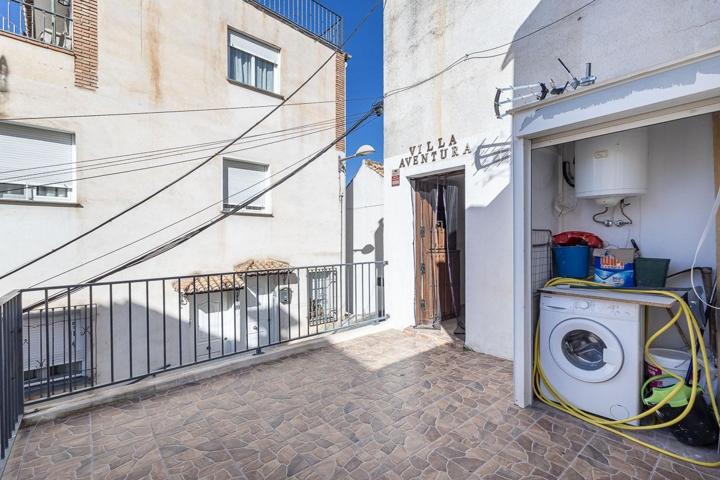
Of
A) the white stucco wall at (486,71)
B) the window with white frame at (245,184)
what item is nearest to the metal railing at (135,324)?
the white stucco wall at (486,71)

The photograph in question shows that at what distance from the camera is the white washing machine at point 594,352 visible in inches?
86.5

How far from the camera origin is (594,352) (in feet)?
8.02

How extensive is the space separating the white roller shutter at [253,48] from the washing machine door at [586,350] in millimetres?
7520

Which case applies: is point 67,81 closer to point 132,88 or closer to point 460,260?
point 132,88

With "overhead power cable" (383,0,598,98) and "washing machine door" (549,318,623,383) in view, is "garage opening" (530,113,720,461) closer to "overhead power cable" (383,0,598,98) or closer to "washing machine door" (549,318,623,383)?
"washing machine door" (549,318,623,383)

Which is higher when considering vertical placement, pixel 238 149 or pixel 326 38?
pixel 326 38

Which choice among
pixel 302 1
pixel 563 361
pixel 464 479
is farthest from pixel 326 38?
pixel 464 479

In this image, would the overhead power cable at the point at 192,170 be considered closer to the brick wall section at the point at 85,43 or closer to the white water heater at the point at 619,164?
the brick wall section at the point at 85,43

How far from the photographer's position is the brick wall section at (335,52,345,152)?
8.55 meters

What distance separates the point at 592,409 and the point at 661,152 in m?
2.05

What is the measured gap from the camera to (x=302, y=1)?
8.00 metres

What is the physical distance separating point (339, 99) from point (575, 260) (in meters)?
7.27

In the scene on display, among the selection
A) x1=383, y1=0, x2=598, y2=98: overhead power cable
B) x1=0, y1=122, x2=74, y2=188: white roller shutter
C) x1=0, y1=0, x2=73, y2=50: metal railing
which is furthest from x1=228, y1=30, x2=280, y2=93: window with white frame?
x1=383, y1=0, x2=598, y2=98: overhead power cable

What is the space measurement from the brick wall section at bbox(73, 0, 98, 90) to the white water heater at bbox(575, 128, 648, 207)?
6.71 m
